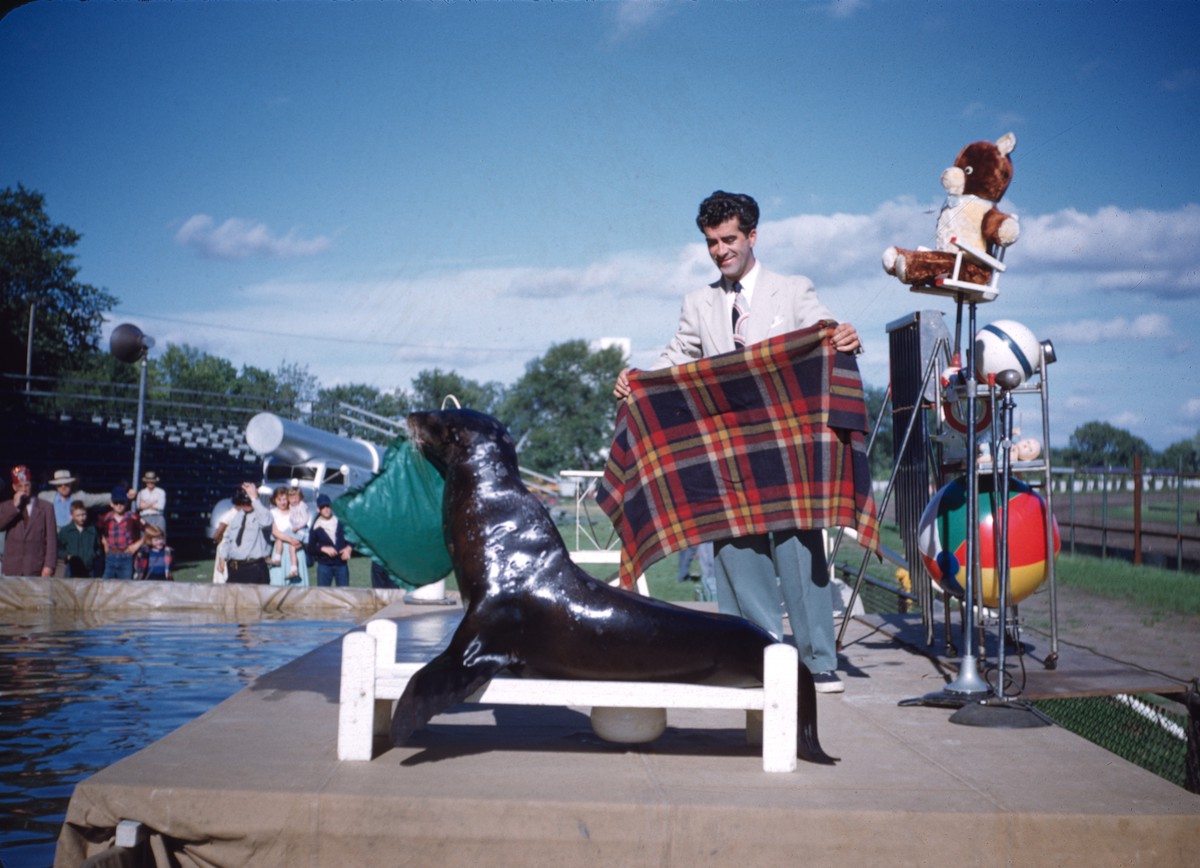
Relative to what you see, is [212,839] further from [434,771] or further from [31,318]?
[31,318]

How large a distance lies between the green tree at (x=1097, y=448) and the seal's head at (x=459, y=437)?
2153cm

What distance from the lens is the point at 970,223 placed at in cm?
506

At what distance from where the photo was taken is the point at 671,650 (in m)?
3.51

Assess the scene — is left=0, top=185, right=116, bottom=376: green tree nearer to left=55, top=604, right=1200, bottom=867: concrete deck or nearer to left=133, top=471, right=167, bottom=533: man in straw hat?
left=133, top=471, right=167, bottom=533: man in straw hat

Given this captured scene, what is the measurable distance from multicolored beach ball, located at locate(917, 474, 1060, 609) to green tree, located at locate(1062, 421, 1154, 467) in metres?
18.3

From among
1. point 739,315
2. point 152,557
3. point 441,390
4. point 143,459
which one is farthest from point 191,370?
point 739,315

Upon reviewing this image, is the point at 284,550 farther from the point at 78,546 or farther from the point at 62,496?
the point at 62,496

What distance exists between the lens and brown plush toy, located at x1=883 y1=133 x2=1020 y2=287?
16.5 feet

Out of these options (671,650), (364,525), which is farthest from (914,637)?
(364,525)

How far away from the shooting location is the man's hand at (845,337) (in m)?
4.61

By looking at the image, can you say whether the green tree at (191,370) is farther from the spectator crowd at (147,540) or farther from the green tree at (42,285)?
the spectator crowd at (147,540)

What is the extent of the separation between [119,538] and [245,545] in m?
2.10

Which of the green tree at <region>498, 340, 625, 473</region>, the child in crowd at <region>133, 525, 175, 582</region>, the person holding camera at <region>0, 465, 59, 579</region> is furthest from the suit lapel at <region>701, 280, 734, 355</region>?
the green tree at <region>498, 340, 625, 473</region>

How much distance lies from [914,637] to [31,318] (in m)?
44.8
